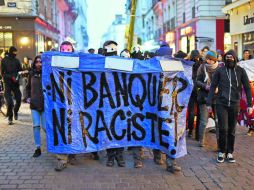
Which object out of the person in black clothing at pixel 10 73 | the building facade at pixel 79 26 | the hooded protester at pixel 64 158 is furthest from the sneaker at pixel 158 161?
the building facade at pixel 79 26

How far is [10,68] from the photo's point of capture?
11.5 meters

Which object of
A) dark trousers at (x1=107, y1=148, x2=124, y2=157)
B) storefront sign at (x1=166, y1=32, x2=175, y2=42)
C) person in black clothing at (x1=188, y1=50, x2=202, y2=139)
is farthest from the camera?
storefront sign at (x1=166, y1=32, x2=175, y2=42)

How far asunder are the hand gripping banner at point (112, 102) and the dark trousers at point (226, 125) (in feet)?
2.26

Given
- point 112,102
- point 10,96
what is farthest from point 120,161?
point 10,96

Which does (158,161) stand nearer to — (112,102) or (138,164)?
(138,164)

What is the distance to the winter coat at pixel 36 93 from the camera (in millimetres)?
7480

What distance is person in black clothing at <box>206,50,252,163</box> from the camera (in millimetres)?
7219

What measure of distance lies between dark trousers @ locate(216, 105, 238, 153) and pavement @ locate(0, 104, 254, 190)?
31 centimetres

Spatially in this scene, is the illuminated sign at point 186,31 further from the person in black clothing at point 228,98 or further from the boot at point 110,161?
the boot at point 110,161

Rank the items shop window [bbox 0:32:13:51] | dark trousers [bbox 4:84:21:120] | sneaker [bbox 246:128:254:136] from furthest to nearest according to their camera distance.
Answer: shop window [bbox 0:32:13:51] → dark trousers [bbox 4:84:21:120] → sneaker [bbox 246:128:254:136]

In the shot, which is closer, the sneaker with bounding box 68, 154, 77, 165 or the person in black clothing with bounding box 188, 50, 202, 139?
the sneaker with bounding box 68, 154, 77, 165

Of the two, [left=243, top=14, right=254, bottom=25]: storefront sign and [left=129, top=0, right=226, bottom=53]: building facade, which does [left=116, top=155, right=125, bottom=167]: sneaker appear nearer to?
Answer: [left=243, top=14, right=254, bottom=25]: storefront sign

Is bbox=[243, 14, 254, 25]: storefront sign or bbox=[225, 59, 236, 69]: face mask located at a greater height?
bbox=[243, 14, 254, 25]: storefront sign

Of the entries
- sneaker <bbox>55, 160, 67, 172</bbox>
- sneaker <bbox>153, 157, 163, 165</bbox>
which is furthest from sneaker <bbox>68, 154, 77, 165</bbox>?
sneaker <bbox>153, 157, 163, 165</bbox>
